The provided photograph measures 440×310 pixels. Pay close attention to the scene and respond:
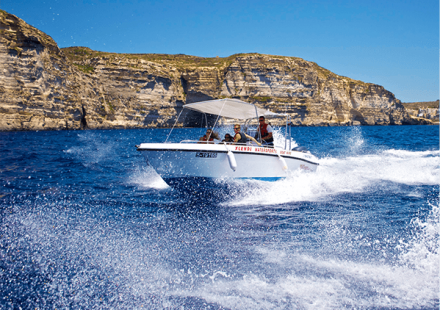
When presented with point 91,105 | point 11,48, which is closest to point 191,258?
point 11,48

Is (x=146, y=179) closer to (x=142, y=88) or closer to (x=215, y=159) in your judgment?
(x=215, y=159)

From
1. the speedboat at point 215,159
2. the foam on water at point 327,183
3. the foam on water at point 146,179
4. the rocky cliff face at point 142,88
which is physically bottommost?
the foam on water at point 146,179

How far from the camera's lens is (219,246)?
5.38 m

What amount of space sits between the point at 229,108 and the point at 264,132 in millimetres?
1539

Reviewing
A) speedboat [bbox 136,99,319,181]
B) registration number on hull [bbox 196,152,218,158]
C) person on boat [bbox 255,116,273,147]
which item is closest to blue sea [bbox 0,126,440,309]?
speedboat [bbox 136,99,319,181]

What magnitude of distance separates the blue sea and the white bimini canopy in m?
2.71

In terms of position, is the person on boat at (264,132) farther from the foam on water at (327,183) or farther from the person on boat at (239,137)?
the foam on water at (327,183)

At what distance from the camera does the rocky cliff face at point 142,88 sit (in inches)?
2035

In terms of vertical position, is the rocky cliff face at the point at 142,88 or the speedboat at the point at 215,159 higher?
the rocky cliff face at the point at 142,88

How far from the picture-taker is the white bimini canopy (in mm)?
10398

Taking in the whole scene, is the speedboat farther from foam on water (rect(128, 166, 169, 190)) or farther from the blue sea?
foam on water (rect(128, 166, 169, 190))

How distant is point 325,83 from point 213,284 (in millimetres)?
100670

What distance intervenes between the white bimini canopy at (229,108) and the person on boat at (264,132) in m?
0.51

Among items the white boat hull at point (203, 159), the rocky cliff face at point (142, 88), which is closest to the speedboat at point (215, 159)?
the white boat hull at point (203, 159)
